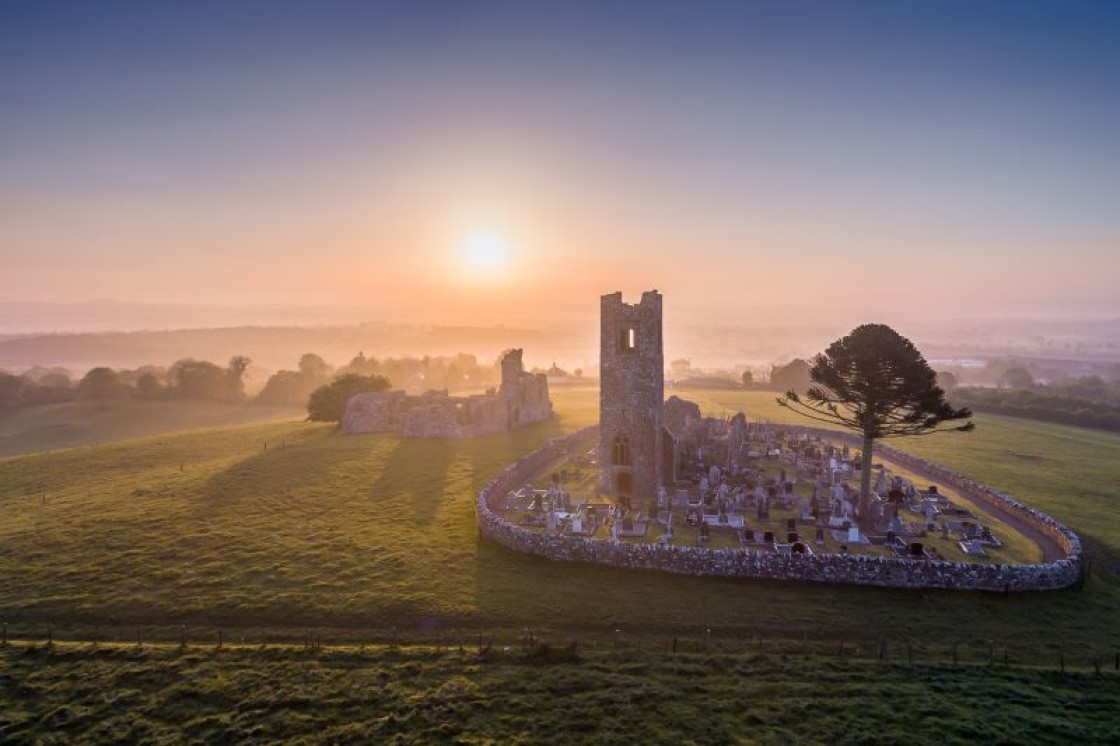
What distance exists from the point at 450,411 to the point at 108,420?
47.8 meters

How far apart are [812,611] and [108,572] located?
2529cm

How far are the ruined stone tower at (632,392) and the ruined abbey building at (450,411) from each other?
17.3 m

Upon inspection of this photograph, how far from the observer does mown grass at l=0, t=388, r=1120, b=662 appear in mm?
17375

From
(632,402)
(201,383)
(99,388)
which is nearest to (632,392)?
(632,402)

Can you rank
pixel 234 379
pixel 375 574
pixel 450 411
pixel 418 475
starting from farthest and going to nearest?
1. pixel 234 379
2. pixel 450 411
3. pixel 418 475
4. pixel 375 574

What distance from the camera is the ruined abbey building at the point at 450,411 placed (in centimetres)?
4275

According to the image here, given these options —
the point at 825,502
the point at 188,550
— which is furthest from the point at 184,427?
the point at 825,502

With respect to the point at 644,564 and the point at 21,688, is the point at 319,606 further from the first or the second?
the point at 644,564

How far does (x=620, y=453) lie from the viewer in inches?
1165

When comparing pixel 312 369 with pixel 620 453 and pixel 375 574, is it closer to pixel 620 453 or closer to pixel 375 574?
pixel 620 453

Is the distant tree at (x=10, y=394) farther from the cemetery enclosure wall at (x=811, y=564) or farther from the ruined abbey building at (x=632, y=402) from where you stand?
the ruined abbey building at (x=632, y=402)

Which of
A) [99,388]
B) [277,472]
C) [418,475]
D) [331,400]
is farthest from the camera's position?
[99,388]

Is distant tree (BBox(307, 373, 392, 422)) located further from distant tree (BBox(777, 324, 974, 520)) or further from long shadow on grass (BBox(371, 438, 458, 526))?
distant tree (BBox(777, 324, 974, 520))

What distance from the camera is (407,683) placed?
14.7 metres
